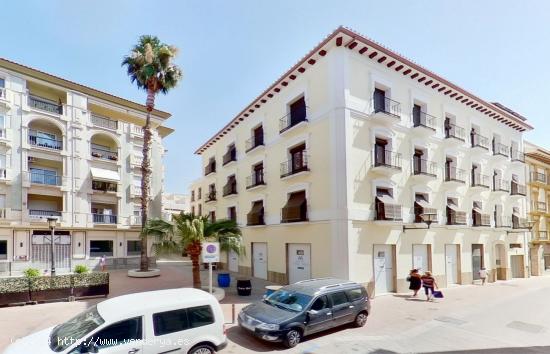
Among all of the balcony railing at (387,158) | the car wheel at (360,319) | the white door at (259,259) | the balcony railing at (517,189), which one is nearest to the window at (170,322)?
the car wheel at (360,319)

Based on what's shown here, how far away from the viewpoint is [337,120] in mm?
16891

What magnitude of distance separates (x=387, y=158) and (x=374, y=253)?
5.62m

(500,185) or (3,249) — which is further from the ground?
(500,185)

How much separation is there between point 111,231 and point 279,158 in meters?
17.7

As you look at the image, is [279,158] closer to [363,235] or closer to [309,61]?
[309,61]

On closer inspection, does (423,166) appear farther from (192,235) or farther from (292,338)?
(292,338)

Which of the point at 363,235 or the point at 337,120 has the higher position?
the point at 337,120

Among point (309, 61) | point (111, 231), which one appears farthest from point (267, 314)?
point (111, 231)

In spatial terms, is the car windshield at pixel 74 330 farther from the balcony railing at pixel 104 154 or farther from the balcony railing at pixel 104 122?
the balcony railing at pixel 104 122

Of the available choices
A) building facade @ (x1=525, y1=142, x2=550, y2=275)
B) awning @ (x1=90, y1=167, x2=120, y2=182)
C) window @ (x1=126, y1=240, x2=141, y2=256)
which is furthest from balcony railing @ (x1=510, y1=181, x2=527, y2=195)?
awning @ (x1=90, y1=167, x2=120, y2=182)

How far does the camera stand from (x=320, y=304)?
10641 millimetres

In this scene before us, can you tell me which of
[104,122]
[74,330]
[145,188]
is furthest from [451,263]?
[104,122]

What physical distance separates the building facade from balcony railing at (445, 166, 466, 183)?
13.5m

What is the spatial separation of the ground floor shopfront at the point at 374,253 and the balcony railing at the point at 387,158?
361 centimetres
